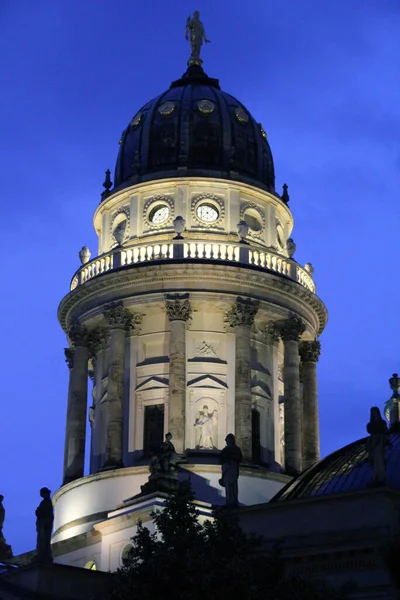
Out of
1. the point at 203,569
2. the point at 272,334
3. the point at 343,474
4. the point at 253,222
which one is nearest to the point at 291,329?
the point at 272,334

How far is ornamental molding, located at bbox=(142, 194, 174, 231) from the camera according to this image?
2354 inches

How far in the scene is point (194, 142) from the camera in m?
61.2

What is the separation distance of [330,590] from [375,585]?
20.7 ft

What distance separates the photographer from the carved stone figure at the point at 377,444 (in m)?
41.9

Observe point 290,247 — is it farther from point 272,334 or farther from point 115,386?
point 115,386

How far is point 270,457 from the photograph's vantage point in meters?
57.3

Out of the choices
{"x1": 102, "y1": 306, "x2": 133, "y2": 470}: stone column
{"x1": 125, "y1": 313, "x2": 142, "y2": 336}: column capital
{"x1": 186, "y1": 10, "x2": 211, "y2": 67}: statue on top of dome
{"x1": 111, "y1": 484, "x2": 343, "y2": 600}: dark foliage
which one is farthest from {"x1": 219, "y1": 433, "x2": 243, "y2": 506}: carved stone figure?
{"x1": 186, "y1": 10, "x2": 211, "y2": 67}: statue on top of dome

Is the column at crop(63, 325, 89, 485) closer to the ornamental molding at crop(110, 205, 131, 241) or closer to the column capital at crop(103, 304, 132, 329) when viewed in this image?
the column capital at crop(103, 304, 132, 329)

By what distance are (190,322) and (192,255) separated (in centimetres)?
282

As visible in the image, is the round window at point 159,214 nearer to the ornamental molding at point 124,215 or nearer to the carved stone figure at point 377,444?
the ornamental molding at point 124,215

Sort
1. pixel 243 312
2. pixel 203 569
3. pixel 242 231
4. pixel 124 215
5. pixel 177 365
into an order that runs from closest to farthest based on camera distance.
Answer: pixel 203 569 < pixel 177 365 < pixel 243 312 < pixel 242 231 < pixel 124 215

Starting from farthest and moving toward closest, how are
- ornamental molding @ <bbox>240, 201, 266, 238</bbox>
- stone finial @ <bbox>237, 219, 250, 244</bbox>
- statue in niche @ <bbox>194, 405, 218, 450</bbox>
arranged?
1. ornamental molding @ <bbox>240, 201, 266, 238</bbox>
2. stone finial @ <bbox>237, 219, 250, 244</bbox>
3. statue in niche @ <bbox>194, 405, 218, 450</bbox>

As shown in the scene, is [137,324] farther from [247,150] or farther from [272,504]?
[272,504]

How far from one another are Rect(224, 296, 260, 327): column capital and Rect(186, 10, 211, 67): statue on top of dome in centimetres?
1535
